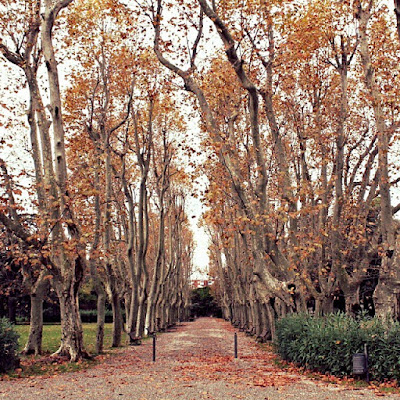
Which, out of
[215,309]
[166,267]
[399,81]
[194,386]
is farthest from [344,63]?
[215,309]

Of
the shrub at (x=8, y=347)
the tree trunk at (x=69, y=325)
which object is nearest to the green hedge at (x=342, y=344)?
the tree trunk at (x=69, y=325)

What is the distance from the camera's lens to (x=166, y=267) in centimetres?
3716

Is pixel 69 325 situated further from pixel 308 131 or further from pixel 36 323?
pixel 308 131

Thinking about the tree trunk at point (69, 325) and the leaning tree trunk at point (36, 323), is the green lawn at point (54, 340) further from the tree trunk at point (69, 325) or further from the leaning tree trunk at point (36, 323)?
the tree trunk at point (69, 325)

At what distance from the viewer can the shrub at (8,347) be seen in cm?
1205

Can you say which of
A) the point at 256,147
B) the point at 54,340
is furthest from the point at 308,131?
the point at 54,340

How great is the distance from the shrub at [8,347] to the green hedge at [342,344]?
728 centimetres

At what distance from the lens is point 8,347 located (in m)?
12.1

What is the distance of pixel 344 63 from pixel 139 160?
10.6 meters

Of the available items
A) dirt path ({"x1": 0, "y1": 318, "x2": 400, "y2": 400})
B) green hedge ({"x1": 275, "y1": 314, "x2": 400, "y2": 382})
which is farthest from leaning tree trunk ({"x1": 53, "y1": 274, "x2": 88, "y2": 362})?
green hedge ({"x1": 275, "y1": 314, "x2": 400, "y2": 382})

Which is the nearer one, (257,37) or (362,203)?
(257,37)

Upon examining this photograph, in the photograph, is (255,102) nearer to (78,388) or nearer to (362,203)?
(362,203)

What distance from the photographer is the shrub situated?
12.0 m

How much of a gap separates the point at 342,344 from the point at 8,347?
8.05 metres
